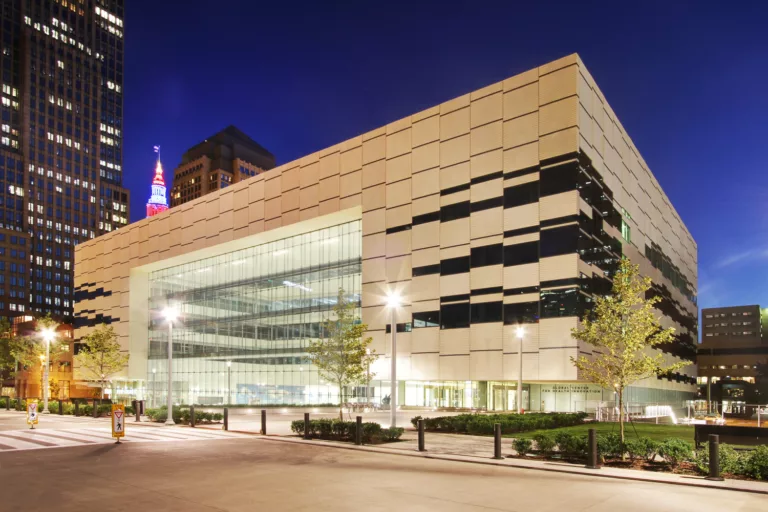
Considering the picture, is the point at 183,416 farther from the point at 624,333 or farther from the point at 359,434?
the point at 624,333

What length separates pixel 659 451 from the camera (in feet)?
58.2

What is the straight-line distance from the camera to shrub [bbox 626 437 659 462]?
60.2ft

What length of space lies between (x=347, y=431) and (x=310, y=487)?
12015 mm

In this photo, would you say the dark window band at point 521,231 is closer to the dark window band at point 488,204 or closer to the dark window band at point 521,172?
the dark window band at point 488,204

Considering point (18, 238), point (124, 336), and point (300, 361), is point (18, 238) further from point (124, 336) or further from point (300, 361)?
point (300, 361)

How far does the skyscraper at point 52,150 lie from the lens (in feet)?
540

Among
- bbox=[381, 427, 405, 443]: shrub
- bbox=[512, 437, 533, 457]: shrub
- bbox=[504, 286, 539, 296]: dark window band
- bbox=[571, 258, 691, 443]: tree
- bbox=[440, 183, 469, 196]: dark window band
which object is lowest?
bbox=[381, 427, 405, 443]: shrub

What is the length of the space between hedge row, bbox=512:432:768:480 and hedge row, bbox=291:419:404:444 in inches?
263

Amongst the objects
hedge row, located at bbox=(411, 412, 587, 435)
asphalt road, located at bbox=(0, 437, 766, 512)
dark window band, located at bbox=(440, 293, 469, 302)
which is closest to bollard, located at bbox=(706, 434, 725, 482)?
asphalt road, located at bbox=(0, 437, 766, 512)

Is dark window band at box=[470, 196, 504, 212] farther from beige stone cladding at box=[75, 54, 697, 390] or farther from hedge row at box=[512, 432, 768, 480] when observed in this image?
hedge row at box=[512, 432, 768, 480]

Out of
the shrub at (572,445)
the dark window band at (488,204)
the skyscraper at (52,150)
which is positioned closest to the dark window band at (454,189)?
the dark window band at (488,204)

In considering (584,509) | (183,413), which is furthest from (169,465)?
(183,413)

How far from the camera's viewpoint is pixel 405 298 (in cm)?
5169

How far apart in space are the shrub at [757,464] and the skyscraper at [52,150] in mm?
166017
